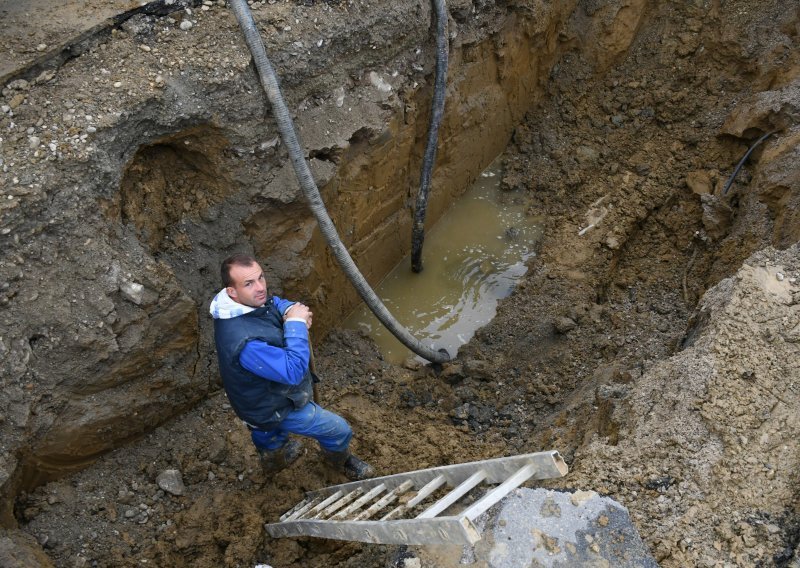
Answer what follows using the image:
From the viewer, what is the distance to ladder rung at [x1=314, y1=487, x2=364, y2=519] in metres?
3.52

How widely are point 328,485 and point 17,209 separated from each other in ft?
7.82

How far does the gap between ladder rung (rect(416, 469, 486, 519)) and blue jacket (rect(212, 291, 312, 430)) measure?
3.17ft

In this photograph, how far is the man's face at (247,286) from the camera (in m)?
3.38

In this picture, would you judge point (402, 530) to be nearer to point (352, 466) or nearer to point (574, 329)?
point (352, 466)

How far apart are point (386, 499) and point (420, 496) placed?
0.25 meters

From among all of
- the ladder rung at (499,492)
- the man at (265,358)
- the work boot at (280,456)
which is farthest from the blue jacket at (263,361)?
the ladder rung at (499,492)

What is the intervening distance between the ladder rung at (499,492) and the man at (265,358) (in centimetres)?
114

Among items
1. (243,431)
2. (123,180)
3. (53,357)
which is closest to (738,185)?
(243,431)

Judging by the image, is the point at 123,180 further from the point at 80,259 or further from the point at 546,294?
the point at 546,294

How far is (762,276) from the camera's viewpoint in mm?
3967

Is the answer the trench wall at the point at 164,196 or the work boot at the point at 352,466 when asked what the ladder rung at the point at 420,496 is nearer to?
the work boot at the point at 352,466

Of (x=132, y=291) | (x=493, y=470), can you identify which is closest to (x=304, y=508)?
(x=493, y=470)

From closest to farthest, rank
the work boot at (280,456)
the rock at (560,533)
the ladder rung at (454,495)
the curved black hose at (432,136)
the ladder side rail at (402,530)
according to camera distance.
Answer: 1. the ladder side rail at (402,530)
2. the ladder rung at (454,495)
3. the rock at (560,533)
4. the work boot at (280,456)
5. the curved black hose at (432,136)

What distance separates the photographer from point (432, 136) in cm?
556
